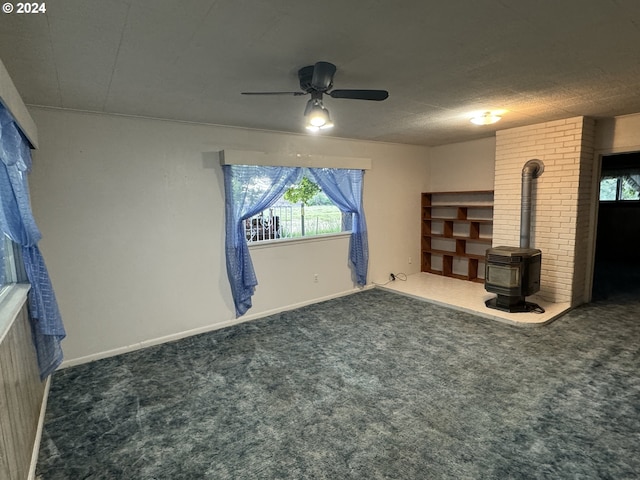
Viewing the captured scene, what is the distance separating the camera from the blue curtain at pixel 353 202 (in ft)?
15.1

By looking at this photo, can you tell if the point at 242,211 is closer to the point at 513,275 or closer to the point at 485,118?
the point at 485,118

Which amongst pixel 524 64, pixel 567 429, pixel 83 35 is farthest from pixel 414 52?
pixel 567 429

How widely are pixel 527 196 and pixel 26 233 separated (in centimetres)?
487

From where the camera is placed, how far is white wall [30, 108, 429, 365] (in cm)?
292

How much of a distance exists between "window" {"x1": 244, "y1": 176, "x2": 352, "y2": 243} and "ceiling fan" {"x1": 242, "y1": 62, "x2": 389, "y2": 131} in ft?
7.05

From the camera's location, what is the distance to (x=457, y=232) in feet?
18.6

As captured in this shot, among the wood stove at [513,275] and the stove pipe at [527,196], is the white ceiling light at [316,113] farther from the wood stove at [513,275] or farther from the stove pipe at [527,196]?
the stove pipe at [527,196]

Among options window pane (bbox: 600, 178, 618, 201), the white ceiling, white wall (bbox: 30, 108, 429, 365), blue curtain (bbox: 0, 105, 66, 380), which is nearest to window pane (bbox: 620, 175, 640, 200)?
window pane (bbox: 600, 178, 618, 201)

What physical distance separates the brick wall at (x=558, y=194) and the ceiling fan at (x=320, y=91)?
3.08 m

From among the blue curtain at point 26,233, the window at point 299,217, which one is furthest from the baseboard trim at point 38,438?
the window at point 299,217

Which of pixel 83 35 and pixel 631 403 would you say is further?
pixel 631 403

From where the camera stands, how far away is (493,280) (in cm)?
398

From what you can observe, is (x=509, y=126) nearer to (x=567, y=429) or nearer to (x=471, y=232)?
(x=471, y=232)

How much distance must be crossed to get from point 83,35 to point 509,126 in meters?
4.46
